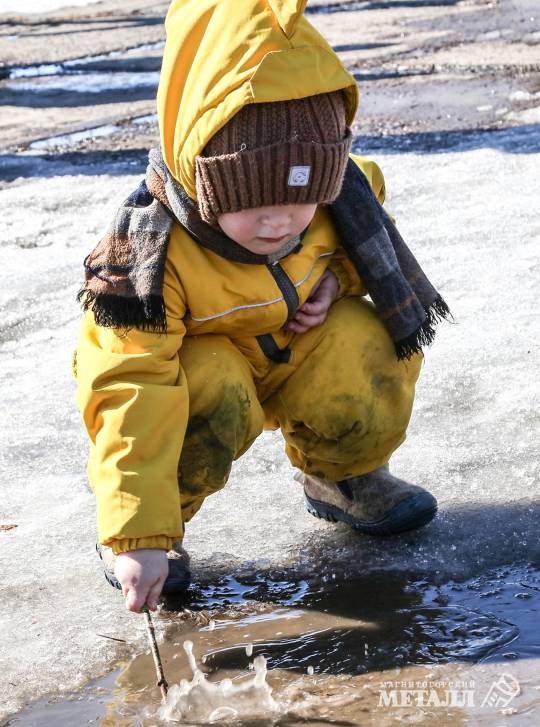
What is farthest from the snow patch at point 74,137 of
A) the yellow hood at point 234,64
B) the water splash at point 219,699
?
the water splash at point 219,699

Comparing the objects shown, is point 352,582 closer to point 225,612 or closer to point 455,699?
point 225,612

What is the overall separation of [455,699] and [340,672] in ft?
0.73

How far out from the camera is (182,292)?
2287mm

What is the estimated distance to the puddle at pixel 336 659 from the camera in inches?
78.7

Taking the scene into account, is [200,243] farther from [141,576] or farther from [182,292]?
[141,576]

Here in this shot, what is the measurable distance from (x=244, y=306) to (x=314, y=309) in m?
0.19

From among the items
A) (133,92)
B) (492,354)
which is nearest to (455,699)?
(492,354)

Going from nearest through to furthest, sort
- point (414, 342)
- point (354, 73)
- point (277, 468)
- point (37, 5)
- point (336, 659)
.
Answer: point (336, 659), point (414, 342), point (277, 468), point (354, 73), point (37, 5)

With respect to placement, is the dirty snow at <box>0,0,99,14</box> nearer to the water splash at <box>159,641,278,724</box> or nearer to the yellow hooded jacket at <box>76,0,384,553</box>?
the yellow hooded jacket at <box>76,0,384,553</box>

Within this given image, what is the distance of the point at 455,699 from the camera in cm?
199

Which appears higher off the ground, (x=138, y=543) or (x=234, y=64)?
(x=234, y=64)

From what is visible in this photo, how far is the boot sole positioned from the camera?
2.50m

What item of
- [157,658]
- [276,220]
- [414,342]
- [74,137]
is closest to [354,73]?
[74,137]

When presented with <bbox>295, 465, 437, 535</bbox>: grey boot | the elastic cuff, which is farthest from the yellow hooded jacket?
<bbox>295, 465, 437, 535</bbox>: grey boot
